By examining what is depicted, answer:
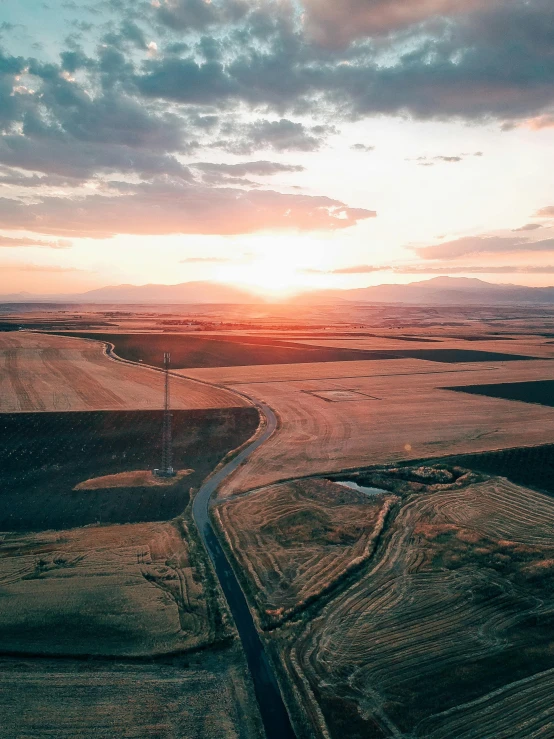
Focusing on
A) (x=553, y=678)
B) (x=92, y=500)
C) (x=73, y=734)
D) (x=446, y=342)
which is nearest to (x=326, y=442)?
(x=92, y=500)

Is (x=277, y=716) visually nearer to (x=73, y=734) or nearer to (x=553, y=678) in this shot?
(x=73, y=734)

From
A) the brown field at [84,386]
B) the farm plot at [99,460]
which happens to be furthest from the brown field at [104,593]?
the brown field at [84,386]

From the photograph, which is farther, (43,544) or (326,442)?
(326,442)

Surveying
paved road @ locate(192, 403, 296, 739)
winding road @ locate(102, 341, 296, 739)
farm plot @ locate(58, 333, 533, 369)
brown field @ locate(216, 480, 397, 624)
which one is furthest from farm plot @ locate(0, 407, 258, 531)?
farm plot @ locate(58, 333, 533, 369)

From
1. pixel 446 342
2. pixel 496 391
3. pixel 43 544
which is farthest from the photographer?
pixel 446 342

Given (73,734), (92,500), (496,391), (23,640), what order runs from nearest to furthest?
(73,734) → (23,640) → (92,500) → (496,391)

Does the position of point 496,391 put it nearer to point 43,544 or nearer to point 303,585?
point 303,585

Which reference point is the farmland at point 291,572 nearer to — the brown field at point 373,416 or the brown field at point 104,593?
the brown field at point 104,593
